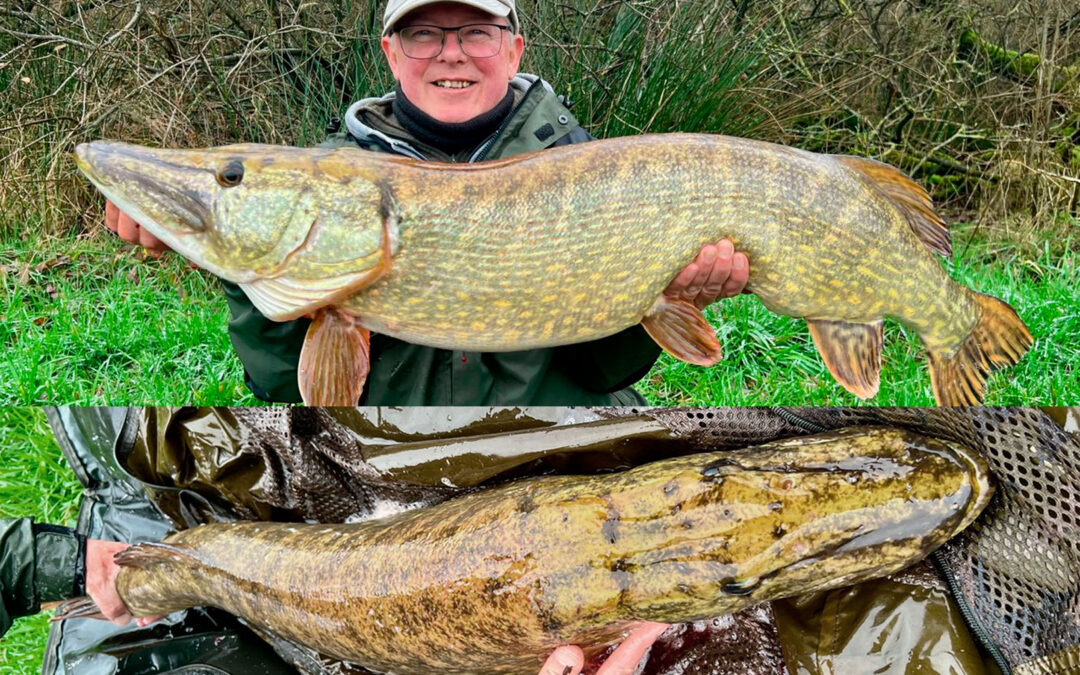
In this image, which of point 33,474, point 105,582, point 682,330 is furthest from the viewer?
point 33,474

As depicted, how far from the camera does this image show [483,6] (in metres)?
1.55

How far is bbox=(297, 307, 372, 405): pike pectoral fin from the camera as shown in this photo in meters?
1.23

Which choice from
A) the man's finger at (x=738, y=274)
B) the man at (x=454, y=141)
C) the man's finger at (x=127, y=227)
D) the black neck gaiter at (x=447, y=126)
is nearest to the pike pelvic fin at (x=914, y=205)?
the man's finger at (x=738, y=274)

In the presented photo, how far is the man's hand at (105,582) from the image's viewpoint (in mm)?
1638

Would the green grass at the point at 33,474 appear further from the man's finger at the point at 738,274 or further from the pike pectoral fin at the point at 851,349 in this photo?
the pike pectoral fin at the point at 851,349

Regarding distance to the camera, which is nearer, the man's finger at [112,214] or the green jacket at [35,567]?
the man's finger at [112,214]

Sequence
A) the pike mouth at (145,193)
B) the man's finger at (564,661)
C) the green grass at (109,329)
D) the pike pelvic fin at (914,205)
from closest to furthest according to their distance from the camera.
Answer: the pike mouth at (145,193), the man's finger at (564,661), the pike pelvic fin at (914,205), the green grass at (109,329)

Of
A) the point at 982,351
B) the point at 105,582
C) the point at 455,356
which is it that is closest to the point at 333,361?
the point at 455,356

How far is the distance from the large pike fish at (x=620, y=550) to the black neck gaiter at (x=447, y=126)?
74 centimetres

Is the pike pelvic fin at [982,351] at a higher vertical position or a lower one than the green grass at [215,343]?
higher

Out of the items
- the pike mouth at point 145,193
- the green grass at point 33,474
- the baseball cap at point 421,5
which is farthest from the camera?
the green grass at point 33,474

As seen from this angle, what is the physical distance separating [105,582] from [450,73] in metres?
1.32

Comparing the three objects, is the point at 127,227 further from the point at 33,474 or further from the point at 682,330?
the point at 33,474

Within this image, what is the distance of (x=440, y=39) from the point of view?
1.61 meters
